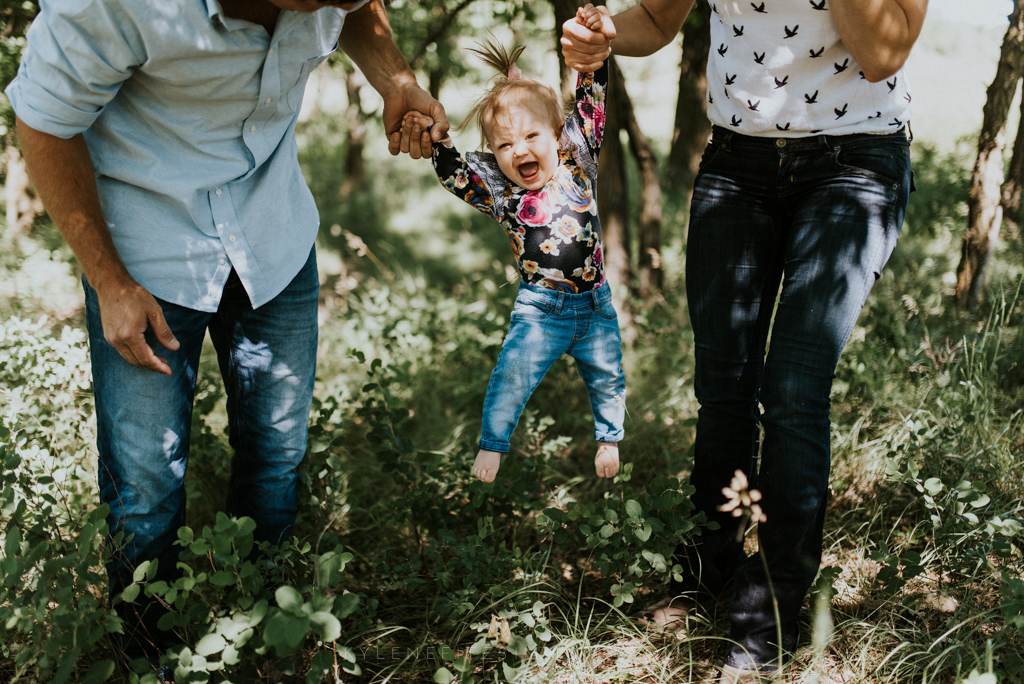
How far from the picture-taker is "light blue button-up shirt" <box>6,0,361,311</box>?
1.61m

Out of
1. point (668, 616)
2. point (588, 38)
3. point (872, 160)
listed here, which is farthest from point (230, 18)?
point (668, 616)

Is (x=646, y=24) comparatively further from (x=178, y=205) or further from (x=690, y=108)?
(x=690, y=108)

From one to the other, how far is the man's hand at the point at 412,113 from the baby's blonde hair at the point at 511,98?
0.38 feet

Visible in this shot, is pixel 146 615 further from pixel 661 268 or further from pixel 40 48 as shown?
pixel 661 268

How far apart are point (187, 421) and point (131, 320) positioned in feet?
1.36

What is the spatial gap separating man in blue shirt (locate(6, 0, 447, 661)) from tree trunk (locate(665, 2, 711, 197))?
3.15m

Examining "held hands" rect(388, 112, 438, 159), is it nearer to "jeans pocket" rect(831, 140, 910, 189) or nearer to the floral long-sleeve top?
the floral long-sleeve top

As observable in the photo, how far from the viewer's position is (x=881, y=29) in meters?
1.73

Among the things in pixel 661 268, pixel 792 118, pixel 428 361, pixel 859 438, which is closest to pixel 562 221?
pixel 792 118

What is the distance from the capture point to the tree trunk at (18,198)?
5383mm

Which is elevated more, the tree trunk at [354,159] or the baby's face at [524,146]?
the baby's face at [524,146]

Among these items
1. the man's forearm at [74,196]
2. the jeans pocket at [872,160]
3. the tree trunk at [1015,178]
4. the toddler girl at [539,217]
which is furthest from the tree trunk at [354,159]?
the jeans pocket at [872,160]

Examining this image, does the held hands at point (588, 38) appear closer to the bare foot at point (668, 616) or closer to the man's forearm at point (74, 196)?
the man's forearm at point (74, 196)

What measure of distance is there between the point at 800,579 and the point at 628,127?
2921 mm
